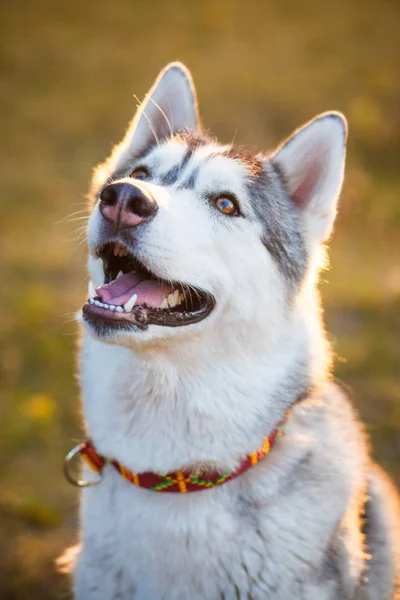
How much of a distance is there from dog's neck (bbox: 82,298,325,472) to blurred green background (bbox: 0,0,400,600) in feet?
2.86

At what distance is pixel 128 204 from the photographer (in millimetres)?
2506

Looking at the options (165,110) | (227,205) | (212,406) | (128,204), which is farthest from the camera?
(165,110)

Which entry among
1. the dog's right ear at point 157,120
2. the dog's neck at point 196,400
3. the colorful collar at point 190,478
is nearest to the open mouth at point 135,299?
the dog's neck at point 196,400

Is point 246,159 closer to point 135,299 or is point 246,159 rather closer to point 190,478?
point 135,299

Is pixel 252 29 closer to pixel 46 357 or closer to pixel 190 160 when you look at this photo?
pixel 46 357

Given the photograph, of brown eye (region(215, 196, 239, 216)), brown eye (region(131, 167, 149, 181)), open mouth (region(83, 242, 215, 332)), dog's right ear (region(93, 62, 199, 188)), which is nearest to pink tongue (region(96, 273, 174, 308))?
open mouth (region(83, 242, 215, 332))

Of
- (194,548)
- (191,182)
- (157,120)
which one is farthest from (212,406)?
(157,120)

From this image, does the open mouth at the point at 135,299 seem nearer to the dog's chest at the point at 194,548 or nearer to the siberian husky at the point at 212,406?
the siberian husky at the point at 212,406

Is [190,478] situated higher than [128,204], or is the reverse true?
[128,204]

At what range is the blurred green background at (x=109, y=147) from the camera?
486 cm

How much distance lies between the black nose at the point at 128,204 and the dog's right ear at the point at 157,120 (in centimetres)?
90

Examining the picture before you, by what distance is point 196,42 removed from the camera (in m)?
14.8

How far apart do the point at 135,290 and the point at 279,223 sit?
816mm

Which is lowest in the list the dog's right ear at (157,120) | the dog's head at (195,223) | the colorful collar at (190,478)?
the colorful collar at (190,478)
